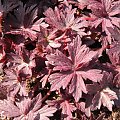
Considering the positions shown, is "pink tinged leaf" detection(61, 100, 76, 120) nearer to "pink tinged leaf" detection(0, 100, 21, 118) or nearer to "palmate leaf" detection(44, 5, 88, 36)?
"pink tinged leaf" detection(0, 100, 21, 118)

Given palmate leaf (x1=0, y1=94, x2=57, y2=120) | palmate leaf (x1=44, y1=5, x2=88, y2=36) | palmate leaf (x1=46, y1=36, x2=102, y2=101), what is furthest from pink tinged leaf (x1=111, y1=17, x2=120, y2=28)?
palmate leaf (x1=0, y1=94, x2=57, y2=120)

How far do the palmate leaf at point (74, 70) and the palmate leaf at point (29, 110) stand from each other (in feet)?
0.52

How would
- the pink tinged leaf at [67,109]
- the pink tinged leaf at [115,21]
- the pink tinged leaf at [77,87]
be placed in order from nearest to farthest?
1. the pink tinged leaf at [77,87]
2. the pink tinged leaf at [67,109]
3. the pink tinged leaf at [115,21]

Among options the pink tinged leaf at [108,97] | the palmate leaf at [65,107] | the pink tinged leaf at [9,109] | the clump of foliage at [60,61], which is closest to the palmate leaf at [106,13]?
the clump of foliage at [60,61]

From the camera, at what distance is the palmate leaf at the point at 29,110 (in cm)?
211

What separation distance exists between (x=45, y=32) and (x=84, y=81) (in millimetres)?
417

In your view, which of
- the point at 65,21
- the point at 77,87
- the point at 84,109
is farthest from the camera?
the point at 65,21

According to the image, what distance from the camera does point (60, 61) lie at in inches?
81.5

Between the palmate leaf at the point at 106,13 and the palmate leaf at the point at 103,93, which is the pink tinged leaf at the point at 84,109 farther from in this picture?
the palmate leaf at the point at 106,13

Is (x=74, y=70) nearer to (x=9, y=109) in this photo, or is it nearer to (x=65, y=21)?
(x=65, y=21)

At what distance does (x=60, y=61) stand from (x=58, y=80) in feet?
0.39

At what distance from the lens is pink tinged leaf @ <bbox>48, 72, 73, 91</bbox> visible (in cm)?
204

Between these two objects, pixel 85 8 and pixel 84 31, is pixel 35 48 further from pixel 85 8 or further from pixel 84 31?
pixel 85 8

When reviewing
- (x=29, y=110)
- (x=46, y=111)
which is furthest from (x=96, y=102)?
(x=29, y=110)
